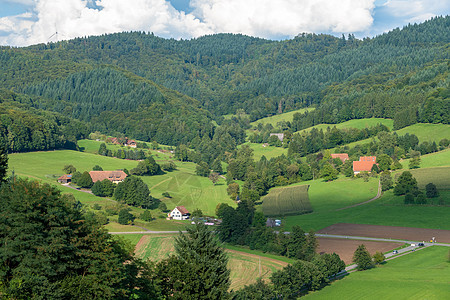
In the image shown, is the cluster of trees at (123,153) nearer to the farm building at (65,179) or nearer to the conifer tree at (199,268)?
the farm building at (65,179)

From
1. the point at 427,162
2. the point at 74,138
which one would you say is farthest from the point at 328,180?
the point at 74,138

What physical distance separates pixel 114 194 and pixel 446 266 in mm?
72476

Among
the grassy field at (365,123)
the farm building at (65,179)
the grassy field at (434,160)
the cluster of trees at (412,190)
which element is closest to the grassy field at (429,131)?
the grassy field at (434,160)

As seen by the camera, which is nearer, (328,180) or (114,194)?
(114,194)

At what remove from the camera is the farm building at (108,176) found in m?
119

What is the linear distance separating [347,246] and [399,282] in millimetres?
19926

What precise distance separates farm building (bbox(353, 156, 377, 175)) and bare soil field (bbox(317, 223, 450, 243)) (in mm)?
39755

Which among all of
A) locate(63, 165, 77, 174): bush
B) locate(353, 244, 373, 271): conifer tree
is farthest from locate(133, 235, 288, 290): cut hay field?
locate(63, 165, 77, 174): bush

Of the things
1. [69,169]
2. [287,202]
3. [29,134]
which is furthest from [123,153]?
[287,202]

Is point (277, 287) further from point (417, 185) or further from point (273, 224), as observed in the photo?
point (417, 185)

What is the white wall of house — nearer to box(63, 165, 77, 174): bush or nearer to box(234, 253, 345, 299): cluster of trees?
box(63, 165, 77, 174): bush

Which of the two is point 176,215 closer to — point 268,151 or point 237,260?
point 237,260

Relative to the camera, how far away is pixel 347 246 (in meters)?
74.6

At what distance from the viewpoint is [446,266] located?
6156cm
